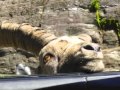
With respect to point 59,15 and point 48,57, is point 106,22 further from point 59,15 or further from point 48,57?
point 48,57

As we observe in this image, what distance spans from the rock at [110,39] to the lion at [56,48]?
9.55 ft

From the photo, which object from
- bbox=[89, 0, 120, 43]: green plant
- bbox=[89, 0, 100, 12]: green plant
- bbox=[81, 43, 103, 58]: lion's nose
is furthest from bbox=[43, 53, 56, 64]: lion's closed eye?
bbox=[89, 0, 100, 12]: green plant

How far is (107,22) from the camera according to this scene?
25.3 ft

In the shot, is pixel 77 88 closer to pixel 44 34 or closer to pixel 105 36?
pixel 44 34

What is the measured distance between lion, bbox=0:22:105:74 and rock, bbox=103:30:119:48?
2.91 m

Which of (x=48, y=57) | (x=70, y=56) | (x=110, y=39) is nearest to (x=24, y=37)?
(x=48, y=57)

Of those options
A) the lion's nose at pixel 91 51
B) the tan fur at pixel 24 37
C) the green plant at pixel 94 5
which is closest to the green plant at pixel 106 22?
the green plant at pixel 94 5

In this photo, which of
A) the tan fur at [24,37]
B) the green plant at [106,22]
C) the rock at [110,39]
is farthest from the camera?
the green plant at [106,22]

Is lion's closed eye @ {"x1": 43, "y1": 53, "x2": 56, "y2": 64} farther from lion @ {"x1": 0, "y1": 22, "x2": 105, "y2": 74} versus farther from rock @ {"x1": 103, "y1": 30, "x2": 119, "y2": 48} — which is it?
rock @ {"x1": 103, "y1": 30, "x2": 119, "y2": 48}

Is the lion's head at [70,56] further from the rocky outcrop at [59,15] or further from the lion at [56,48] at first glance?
the rocky outcrop at [59,15]

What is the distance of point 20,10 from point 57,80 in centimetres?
586

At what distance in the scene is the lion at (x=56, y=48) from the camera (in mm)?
3246

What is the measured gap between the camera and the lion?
3246 mm

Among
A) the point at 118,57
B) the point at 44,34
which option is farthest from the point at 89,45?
the point at 118,57
